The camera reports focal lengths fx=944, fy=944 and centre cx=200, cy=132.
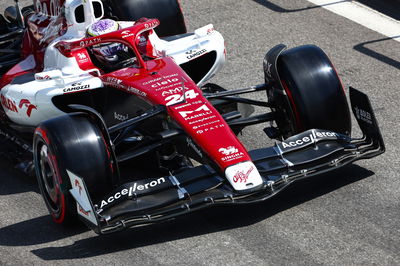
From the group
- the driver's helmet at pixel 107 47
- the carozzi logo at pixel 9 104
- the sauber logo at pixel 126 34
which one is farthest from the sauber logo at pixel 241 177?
the carozzi logo at pixel 9 104

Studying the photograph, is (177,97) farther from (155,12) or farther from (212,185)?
(155,12)

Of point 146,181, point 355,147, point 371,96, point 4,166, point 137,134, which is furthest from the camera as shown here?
point 371,96

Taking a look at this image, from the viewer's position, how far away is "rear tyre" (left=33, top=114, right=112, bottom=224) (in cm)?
778

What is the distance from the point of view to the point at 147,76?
8883mm

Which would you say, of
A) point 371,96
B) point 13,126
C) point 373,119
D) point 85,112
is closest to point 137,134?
point 85,112

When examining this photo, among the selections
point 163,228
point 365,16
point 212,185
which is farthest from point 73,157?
point 365,16

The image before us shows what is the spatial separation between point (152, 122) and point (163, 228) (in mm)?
1221

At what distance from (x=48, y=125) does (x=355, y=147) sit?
270 centimetres

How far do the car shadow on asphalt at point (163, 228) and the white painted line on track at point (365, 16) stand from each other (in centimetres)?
443

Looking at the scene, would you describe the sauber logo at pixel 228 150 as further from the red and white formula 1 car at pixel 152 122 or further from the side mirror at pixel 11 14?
the side mirror at pixel 11 14

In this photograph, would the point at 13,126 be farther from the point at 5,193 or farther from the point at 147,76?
the point at 147,76

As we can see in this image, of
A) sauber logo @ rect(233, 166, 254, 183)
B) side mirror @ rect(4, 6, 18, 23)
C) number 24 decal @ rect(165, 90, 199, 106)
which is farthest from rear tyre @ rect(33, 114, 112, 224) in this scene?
Result: side mirror @ rect(4, 6, 18, 23)

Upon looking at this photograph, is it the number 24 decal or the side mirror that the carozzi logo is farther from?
the side mirror

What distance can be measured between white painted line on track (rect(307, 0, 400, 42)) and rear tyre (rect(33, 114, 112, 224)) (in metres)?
5.69
